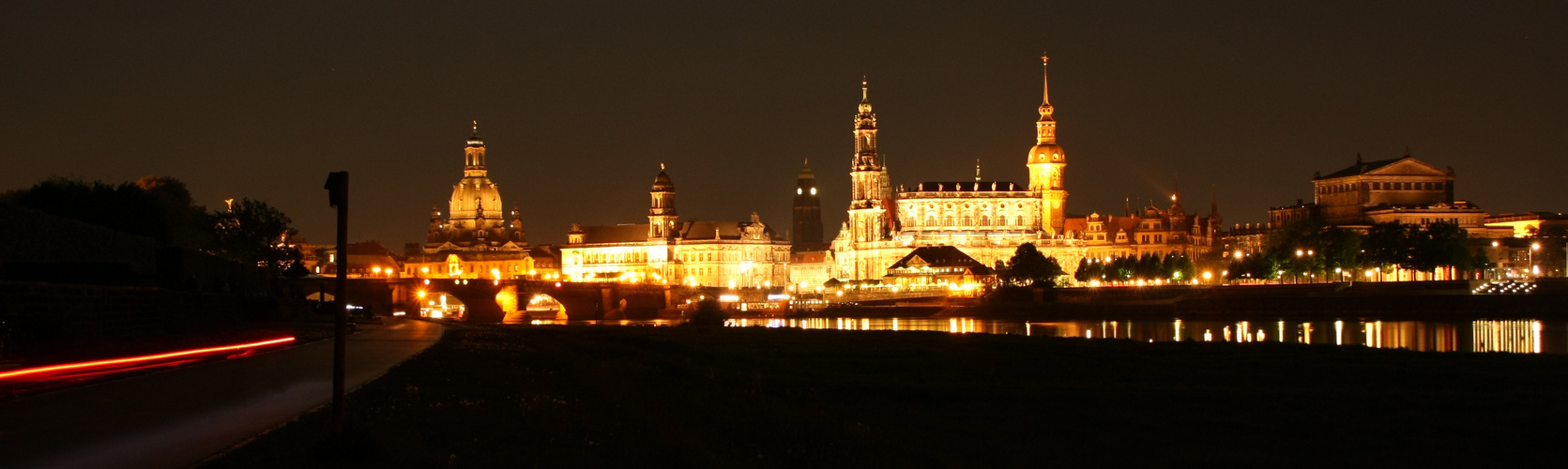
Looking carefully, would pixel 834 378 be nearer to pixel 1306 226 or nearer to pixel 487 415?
pixel 487 415

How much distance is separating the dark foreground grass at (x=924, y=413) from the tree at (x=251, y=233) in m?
78.9

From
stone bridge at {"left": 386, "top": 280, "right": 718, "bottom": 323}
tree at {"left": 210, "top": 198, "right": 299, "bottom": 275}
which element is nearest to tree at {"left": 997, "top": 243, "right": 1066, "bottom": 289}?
stone bridge at {"left": 386, "top": 280, "right": 718, "bottom": 323}

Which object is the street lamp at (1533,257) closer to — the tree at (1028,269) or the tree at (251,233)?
the tree at (1028,269)

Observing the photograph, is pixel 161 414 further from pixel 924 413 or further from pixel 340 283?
pixel 924 413

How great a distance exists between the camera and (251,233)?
120812 mm

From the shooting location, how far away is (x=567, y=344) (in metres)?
48.7

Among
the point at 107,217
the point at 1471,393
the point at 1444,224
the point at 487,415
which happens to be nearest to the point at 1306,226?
the point at 1444,224

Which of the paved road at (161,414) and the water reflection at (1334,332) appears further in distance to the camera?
the water reflection at (1334,332)

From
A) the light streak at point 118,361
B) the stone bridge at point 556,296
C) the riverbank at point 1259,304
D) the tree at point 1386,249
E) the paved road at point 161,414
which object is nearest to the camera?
the paved road at point 161,414

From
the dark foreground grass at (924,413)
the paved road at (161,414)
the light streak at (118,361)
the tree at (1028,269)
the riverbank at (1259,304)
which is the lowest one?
the dark foreground grass at (924,413)

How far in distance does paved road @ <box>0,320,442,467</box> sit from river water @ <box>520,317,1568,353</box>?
4739 cm

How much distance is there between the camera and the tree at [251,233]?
117688mm

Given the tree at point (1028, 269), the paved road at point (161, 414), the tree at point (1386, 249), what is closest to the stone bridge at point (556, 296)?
the tree at point (1028, 269)

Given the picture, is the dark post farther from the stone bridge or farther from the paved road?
the stone bridge
